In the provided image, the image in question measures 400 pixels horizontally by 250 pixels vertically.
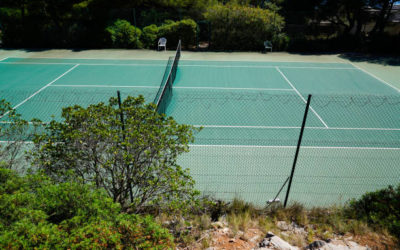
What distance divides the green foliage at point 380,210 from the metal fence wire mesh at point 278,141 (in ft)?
2.67

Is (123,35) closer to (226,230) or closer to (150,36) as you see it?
(150,36)

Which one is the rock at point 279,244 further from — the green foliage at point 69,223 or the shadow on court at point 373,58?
the shadow on court at point 373,58

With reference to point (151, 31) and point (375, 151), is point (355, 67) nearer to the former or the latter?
point (375, 151)

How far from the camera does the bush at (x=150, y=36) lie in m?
23.4

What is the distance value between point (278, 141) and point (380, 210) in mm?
4279

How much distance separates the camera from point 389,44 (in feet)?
75.6

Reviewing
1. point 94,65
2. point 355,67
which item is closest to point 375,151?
point 355,67

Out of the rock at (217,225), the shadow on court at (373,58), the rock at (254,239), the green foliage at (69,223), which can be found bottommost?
the rock at (217,225)

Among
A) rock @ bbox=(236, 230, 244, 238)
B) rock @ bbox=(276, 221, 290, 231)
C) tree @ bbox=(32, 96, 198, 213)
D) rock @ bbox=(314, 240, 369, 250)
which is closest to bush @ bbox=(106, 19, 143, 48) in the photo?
tree @ bbox=(32, 96, 198, 213)

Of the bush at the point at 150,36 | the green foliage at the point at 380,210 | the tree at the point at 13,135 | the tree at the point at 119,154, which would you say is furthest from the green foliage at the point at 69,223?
the bush at the point at 150,36

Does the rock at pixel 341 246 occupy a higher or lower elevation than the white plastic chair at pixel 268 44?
lower

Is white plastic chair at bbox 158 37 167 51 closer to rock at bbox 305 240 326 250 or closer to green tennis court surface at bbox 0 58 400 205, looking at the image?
Result: green tennis court surface at bbox 0 58 400 205

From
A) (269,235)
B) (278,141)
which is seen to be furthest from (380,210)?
(278,141)

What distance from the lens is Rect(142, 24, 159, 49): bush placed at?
23.4 metres
